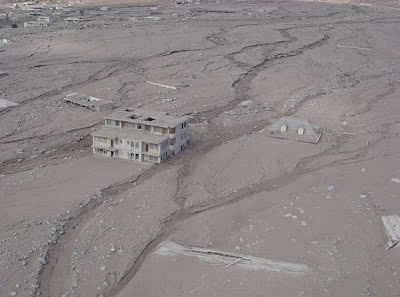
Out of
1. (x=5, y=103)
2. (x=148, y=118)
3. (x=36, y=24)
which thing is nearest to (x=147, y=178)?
(x=148, y=118)

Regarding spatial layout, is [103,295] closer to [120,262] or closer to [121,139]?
[120,262]

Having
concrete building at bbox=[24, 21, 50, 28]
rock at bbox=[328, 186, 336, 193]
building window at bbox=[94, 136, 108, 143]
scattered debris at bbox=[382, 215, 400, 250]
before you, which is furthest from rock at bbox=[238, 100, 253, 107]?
concrete building at bbox=[24, 21, 50, 28]

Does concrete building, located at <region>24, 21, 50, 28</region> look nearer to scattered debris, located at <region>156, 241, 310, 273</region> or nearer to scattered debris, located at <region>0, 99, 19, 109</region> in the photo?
scattered debris, located at <region>0, 99, 19, 109</region>

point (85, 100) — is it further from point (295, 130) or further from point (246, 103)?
point (295, 130)

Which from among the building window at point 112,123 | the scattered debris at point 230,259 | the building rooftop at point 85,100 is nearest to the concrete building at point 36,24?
the building rooftop at point 85,100

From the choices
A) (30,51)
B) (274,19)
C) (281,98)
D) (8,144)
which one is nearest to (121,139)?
(8,144)

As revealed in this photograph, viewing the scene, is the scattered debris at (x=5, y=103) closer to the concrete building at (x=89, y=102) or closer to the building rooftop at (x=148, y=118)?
the concrete building at (x=89, y=102)
